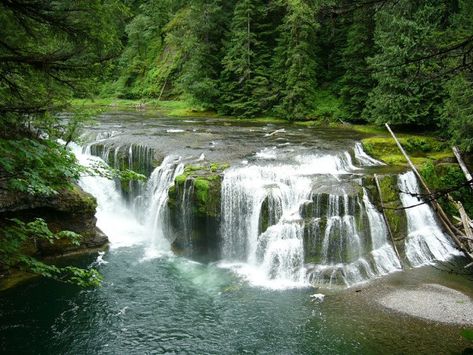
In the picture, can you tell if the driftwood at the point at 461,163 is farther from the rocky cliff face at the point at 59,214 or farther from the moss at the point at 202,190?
the rocky cliff face at the point at 59,214

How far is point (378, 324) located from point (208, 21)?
26966mm

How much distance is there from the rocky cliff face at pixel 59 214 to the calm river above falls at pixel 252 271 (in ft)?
2.57

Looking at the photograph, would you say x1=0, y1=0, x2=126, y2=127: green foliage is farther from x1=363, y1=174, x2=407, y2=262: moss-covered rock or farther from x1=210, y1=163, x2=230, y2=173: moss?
x1=363, y1=174, x2=407, y2=262: moss-covered rock

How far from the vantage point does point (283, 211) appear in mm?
13742

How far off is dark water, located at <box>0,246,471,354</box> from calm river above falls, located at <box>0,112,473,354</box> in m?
0.04

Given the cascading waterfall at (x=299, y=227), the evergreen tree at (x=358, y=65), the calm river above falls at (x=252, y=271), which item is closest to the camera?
the calm river above falls at (x=252, y=271)

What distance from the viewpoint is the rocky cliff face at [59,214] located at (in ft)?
40.1

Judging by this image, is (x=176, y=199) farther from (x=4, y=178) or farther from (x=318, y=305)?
(x=4, y=178)

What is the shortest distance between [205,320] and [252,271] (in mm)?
3330

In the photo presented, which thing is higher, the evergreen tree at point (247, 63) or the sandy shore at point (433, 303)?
the evergreen tree at point (247, 63)

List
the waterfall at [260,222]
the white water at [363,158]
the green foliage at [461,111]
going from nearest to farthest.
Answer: the waterfall at [260,222] < the green foliage at [461,111] < the white water at [363,158]

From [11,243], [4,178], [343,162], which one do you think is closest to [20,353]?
[11,243]

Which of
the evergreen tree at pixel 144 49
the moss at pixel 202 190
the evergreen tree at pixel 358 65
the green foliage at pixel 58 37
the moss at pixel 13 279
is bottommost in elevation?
the moss at pixel 13 279

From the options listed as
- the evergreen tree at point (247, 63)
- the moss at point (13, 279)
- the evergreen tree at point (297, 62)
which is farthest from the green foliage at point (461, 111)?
the moss at point (13, 279)
